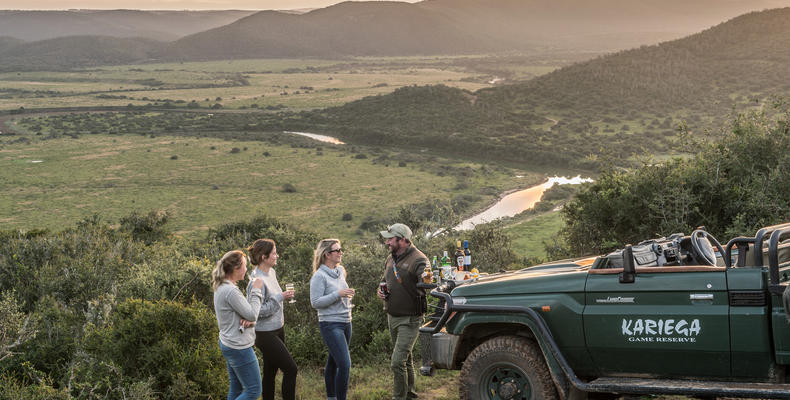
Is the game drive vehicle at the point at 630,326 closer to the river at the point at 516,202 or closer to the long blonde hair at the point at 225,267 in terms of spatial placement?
the long blonde hair at the point at 225,267

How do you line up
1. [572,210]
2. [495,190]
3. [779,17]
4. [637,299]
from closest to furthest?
[637,299]
[572,210]
[495,190]
[779,17]

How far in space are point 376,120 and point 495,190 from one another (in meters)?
46.7

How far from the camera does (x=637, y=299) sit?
5980 mm

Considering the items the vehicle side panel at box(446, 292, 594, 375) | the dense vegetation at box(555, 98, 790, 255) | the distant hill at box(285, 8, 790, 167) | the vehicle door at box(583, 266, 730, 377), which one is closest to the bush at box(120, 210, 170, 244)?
the dense vegetation at box(555, 98, 790, 255)

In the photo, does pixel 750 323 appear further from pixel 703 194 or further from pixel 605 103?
pixel 605 103

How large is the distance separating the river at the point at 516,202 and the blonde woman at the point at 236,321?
40.2 metres

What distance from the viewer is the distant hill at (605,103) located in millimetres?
77250

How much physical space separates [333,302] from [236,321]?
3.67 feet

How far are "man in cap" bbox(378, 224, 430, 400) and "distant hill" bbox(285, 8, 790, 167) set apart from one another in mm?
64707

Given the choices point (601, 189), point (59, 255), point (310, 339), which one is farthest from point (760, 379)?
point (59, 255)

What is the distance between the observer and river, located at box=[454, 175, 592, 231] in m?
51.1

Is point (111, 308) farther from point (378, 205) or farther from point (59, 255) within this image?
point (378, 205)

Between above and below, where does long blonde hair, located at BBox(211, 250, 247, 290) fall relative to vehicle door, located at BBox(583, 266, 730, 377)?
above

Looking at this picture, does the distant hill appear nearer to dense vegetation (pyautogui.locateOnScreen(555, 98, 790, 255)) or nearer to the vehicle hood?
dense vegetation (pyautogui.locateOnScreen(555, 98, 790, 255))
